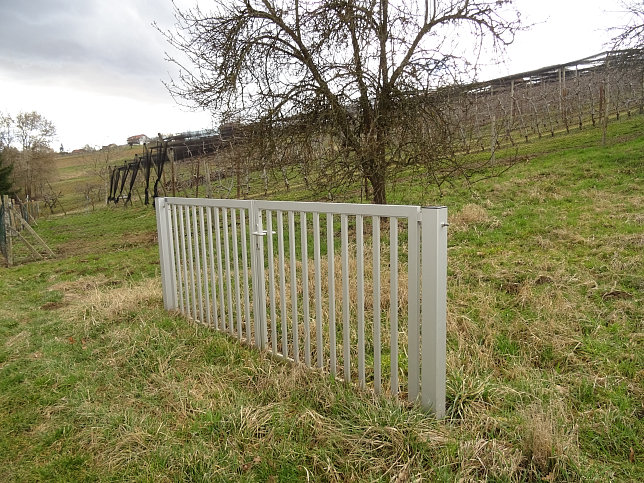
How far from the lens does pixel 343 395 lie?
2156mm

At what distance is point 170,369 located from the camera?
2736mm

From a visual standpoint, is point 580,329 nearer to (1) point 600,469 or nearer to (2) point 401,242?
(1) point 600,469

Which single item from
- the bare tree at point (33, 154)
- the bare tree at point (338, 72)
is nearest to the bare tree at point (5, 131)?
the bare tree at point (33, 154)

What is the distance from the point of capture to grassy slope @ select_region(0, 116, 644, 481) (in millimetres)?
1759

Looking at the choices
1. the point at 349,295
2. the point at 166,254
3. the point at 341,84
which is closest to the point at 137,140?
the point at 341,84

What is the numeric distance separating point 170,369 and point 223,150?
534 cm

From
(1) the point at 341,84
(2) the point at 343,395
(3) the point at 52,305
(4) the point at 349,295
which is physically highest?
(1) the point at 341,84

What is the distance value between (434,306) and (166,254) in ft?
9.18

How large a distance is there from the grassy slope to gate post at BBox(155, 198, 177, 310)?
0.25 meters

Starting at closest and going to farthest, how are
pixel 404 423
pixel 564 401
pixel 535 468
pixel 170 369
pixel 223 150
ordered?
pixel 535 468 → pixel 404 423 → pixel 564 401 → pixel 170 369 → pixel 223 150

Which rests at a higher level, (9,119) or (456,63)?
(9,119)

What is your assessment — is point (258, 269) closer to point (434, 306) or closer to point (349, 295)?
point (349, 295)

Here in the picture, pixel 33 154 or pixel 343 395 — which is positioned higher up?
pixel 33 154

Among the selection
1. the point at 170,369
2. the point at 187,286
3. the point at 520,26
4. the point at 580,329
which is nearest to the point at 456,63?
the point at 520,26
